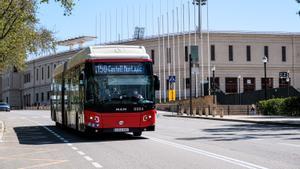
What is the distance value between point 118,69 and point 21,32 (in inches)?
A: 473

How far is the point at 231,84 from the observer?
9525 cm

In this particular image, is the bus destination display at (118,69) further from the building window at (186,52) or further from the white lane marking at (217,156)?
the building window at (186,52)

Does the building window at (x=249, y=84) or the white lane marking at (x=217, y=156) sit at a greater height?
the building window at (x=249, y=84)

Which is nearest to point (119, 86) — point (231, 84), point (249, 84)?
point (231, 84)

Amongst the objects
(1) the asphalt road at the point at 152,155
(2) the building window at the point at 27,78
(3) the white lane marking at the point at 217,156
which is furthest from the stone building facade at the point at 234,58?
(3) the white lane marking at the point at 217,156

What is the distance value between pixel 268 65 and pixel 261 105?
40712 mm

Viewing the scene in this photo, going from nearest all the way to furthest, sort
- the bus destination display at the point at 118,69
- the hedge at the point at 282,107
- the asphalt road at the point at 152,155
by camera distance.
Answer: the asphalt road at the point at 152,155 < the bus destination display at the point at 118,69 < the hedge at the point at 282,107

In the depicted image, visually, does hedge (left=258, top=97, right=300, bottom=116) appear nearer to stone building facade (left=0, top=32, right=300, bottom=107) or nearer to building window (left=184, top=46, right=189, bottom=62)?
stone building facade (left=0, top=32, right=300, bottom=107)

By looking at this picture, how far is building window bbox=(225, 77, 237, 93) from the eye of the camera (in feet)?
311

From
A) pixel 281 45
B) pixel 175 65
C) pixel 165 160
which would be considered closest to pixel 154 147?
pixel 165 160

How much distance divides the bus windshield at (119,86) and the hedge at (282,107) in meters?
28.3

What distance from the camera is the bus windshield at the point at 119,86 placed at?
2236 cm

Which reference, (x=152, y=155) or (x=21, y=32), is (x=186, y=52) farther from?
(x=152, y=155)

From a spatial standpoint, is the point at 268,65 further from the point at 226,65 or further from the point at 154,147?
the point at 154,147
